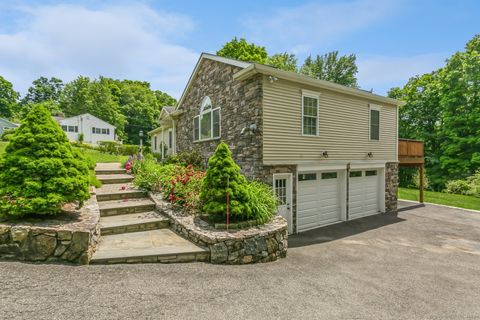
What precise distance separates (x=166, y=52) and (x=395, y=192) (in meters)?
12.8

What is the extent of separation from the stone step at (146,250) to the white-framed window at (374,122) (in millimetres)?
9432

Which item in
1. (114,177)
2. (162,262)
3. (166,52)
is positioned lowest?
(162,262)

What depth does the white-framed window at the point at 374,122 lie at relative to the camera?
10.6 m

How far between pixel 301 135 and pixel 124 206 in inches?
235

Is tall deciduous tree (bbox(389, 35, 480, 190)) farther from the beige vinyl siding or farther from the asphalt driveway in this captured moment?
the asphalt driveway

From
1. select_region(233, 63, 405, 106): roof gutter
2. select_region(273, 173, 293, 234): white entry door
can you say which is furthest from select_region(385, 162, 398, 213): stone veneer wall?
select_region(273, 173, 293, 234): white entry door

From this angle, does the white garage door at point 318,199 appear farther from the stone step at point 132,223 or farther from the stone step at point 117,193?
the stone step at point 117,193

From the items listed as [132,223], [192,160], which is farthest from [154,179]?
[192,160]

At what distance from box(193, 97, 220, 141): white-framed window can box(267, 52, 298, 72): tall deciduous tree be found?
2027 cm

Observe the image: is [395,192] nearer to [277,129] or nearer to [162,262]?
[277,129]

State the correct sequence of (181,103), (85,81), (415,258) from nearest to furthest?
(415,258) → (181,103) → (85,81)

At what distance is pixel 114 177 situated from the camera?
30.5 feet

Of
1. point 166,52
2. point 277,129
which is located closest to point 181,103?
point 166,52

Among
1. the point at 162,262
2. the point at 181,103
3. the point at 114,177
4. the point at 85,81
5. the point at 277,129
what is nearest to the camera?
the point at 162,262
